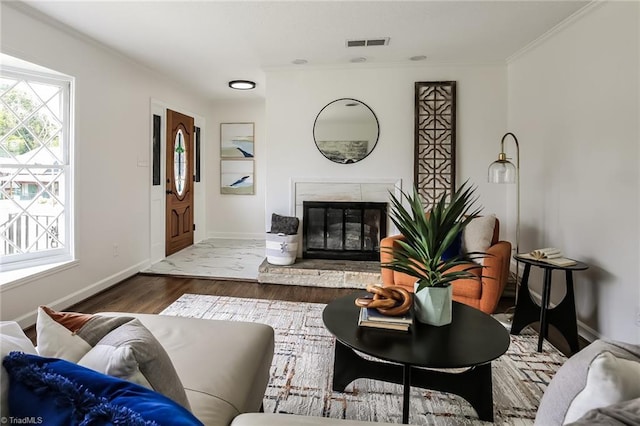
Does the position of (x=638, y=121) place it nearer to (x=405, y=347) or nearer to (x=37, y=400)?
(x=405, y=347)

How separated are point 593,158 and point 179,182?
16.5 feet

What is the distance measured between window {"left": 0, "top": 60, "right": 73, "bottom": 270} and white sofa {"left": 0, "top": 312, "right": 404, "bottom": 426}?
2.11 m

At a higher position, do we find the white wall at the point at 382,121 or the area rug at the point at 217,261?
the white wall at the point at 382,121

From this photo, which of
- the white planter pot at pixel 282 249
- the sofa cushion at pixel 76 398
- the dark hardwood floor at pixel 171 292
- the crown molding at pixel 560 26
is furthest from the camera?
the white planter pot at pixel 282 249

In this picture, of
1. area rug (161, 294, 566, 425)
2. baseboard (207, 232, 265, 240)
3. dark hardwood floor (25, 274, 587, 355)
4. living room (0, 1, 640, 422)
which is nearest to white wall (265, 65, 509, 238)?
living room (0, 1, 640, 422)

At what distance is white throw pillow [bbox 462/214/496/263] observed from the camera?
2.99 meters

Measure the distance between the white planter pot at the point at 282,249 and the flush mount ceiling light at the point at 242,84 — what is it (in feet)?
7.54

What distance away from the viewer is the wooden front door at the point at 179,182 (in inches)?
199

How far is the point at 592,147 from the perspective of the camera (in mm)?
2607

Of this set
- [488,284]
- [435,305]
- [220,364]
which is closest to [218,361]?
[220,364]

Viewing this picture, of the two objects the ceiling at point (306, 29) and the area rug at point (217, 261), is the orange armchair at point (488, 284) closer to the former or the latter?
the ceiling at point (306, 29)

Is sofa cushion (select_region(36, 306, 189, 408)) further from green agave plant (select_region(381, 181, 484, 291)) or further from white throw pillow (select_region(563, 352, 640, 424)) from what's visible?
green agave plant (select_region(381, 181, 484, 291))

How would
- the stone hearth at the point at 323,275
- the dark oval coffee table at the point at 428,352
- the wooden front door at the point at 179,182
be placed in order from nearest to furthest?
the dark oval coffee table at the point at 428,352, the stone hearth at the point at 323,275, the wooden front door at the point at 179,182

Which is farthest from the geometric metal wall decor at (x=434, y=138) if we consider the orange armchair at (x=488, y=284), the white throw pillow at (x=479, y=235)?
the orange armchair at (x=488, y=284)
